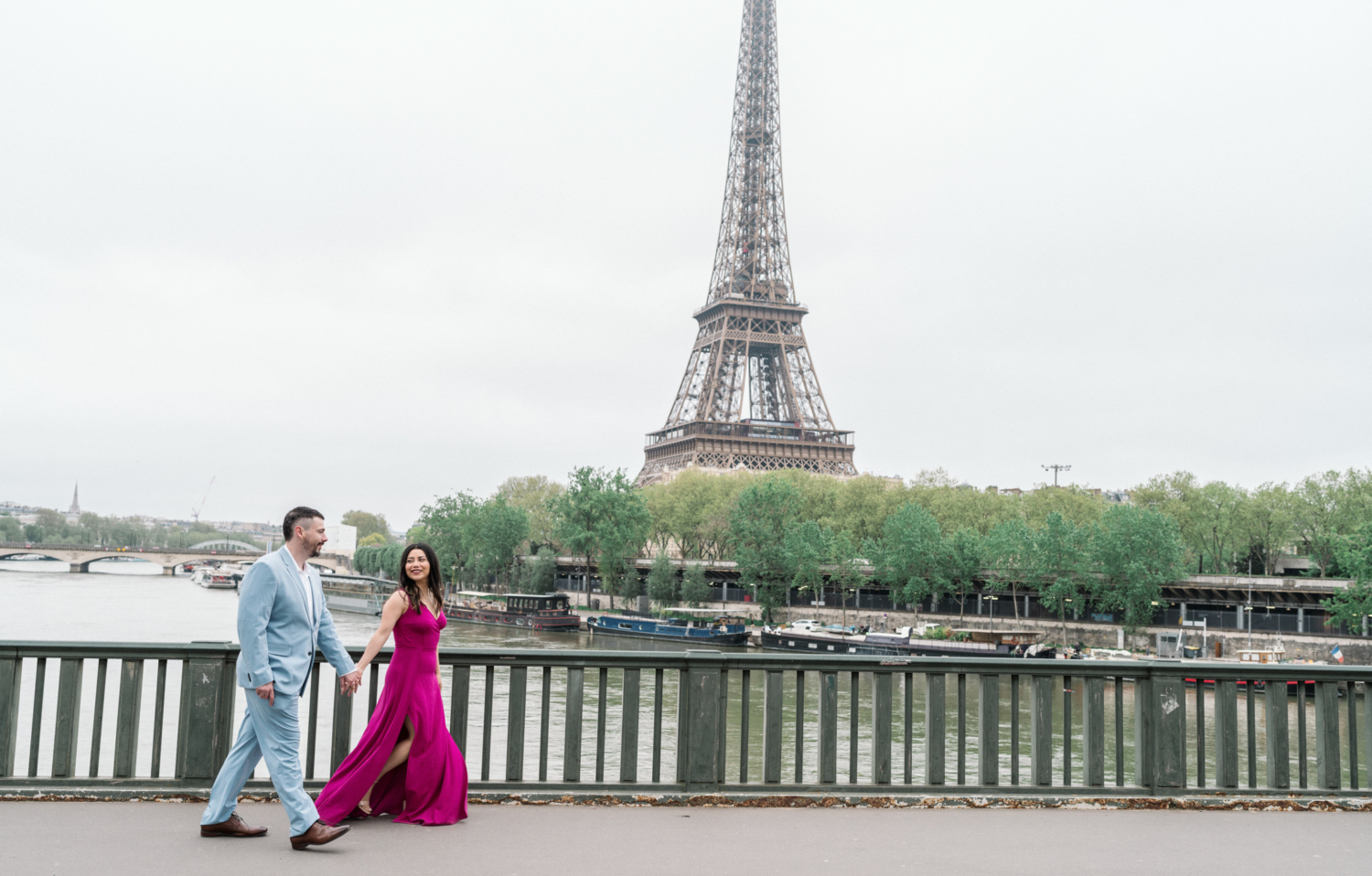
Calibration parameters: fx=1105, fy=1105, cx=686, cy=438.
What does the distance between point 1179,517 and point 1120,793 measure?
228ft

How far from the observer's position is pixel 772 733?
6.93 meters

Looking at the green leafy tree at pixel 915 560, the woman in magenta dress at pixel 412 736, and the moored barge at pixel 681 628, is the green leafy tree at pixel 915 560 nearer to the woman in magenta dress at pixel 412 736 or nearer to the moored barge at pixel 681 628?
the moored barge at pixel 681 628

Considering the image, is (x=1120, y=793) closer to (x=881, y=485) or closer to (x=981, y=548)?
(x=981, y=548)

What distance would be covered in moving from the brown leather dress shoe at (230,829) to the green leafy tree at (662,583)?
64223 mm

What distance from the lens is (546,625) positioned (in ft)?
209

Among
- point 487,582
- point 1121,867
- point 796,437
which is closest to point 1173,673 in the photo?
point 1121,867

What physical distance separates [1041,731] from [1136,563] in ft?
162

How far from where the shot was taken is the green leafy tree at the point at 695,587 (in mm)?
68125

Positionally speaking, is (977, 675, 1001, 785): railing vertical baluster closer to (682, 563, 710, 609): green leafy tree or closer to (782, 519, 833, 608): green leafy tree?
(782, 519, 833, 608): green leafy tree

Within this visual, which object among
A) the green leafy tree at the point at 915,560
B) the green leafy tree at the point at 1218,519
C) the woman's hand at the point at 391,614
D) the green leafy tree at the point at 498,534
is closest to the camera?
the woman's hand at the point at 391,614

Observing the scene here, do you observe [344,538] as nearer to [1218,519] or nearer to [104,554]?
[104,554]

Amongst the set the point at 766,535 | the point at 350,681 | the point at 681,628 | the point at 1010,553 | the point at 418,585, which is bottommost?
the point at 681,628

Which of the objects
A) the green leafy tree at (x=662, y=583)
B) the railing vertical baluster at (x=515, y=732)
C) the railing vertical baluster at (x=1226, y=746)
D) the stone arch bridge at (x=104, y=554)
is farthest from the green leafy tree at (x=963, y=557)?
the stone arch bridge at (x=104, y=554)

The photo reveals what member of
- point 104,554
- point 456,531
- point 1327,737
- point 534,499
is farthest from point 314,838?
point 104,554
